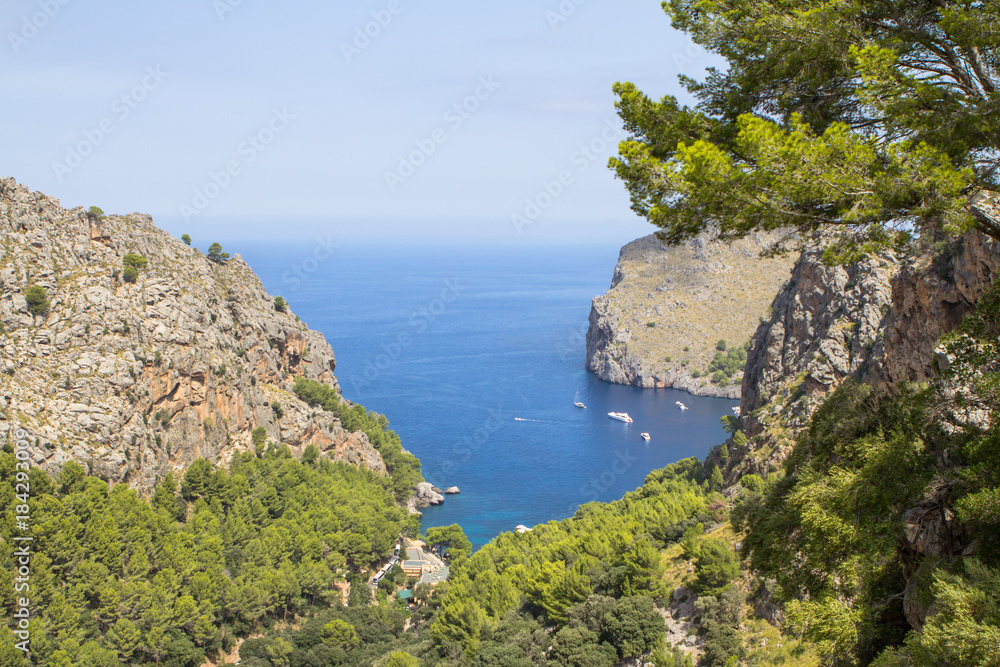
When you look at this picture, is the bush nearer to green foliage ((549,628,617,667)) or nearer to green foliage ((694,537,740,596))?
green foliage ((549,628,617,667))

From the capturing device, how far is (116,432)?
57031 millimetres

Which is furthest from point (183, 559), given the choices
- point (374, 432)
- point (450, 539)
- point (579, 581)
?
point (374, 432)

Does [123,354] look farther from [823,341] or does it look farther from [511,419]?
[511,419]

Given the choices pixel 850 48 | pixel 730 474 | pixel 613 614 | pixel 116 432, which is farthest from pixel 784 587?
pixel 116 432

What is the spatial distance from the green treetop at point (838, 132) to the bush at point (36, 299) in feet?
195

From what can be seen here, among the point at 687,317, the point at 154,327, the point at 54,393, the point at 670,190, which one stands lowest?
the point at 670,190

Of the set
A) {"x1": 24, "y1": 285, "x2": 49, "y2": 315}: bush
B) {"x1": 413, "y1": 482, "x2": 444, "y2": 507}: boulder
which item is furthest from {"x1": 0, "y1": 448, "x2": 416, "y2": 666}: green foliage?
{"x1": 413, "y1": 482, "x2": 444, "y2": 507}: boulder

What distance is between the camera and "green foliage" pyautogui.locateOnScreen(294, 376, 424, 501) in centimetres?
8588

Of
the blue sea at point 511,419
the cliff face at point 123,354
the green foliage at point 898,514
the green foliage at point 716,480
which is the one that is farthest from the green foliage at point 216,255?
the green foliage at point 898,514

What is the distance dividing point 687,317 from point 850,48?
13908 cm

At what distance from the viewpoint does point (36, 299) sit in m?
58.2

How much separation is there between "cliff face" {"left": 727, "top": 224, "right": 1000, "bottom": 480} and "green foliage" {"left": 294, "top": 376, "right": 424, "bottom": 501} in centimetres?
4015

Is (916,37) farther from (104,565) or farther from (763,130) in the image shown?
(104,565)

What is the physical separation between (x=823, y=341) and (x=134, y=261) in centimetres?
6029
